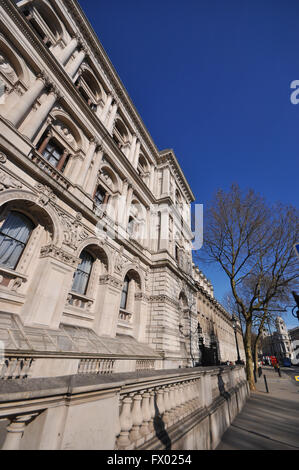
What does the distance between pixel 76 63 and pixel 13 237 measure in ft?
43.0

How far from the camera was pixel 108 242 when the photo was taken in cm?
1240

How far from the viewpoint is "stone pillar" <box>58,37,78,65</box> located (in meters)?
12.7

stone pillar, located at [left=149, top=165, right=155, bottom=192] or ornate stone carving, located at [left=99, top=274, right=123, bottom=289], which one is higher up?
stone pillar, located at [left=149, top=165, right=155, bottom=192]

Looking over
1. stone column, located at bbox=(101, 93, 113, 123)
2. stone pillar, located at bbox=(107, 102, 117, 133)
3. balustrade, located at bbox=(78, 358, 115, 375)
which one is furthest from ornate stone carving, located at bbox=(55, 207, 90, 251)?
stone column, located at bbox=(101, 93, 113, 123)

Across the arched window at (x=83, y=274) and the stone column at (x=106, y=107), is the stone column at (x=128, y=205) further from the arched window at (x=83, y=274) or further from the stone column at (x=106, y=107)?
the stone column at (x=106, y=107)

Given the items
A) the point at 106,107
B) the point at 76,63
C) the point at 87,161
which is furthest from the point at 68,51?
the point at 87,161

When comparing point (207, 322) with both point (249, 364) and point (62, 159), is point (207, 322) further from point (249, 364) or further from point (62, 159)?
point (62, 159)

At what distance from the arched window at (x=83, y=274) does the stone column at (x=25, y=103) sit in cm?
704

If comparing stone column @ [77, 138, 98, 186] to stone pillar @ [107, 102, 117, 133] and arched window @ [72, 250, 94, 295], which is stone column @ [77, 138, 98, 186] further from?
arched window @ [72, 250, 94, 295]

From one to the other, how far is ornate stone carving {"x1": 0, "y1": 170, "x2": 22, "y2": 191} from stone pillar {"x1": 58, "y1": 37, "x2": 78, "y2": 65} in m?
9.76

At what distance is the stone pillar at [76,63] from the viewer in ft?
43.3

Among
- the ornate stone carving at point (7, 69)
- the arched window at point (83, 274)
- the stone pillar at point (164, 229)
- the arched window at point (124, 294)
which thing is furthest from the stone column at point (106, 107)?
the arched window at point (124, 294)

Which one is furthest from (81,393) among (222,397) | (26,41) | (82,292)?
(26,41)
